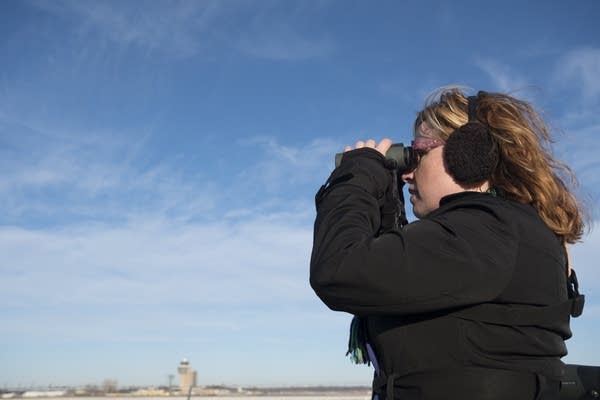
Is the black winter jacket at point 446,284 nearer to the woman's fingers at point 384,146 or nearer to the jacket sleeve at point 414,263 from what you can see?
the jacket sleeve at point 414,263

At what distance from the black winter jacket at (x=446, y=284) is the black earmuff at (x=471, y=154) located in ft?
0.46

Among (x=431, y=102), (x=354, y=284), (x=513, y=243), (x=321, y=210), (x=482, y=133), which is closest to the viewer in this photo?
(x=354, y=284)

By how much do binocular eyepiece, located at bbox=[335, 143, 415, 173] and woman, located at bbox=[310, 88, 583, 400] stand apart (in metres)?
0.05

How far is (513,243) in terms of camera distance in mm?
1548

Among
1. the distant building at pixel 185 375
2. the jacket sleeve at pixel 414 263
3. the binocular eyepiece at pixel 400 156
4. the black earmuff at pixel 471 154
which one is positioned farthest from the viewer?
the distant building at pixel 185 375

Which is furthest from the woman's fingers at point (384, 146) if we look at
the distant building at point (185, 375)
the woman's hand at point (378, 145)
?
the distant building at point (185, 375)

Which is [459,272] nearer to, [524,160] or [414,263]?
[414,263]

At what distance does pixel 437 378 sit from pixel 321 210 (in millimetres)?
556

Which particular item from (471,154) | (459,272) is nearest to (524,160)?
(471,154)

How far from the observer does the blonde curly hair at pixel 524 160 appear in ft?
6.17

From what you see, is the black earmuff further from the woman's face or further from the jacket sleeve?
the jacket sleeve

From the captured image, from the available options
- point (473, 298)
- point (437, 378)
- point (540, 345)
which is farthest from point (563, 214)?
point (437, 378)

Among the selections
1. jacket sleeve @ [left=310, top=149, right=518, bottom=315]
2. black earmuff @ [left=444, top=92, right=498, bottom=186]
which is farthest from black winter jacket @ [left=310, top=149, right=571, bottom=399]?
black earmuff @ [left=444, top=92, right=498, bottom=186]

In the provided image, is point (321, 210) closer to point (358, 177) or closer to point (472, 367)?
point (358, 177)
